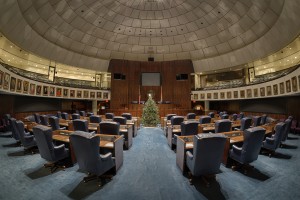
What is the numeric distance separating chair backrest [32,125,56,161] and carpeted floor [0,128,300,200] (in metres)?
0.49

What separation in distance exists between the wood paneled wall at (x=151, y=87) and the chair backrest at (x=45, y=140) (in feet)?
48.5

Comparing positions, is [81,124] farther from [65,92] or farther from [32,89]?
[65,92]

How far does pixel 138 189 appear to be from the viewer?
3.11m

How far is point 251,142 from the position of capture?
3.61 metres

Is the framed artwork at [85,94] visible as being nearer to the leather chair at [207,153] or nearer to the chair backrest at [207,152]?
the leather chair at [207,153]

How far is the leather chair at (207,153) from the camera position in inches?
118

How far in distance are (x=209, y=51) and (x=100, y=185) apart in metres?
17.8

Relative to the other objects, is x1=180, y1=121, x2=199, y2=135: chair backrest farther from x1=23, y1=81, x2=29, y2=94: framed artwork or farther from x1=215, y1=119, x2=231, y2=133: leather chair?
x1=23, y1=81, x2=29, y2=94: framed artwork

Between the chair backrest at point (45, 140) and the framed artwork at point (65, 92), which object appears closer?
the chair backrest at point (45, 140)

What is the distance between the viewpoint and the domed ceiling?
427 inches

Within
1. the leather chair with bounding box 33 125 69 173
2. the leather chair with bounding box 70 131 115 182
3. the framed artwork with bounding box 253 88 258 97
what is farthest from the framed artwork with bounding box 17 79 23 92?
the framed artwork with bounding box 253 88 258 97

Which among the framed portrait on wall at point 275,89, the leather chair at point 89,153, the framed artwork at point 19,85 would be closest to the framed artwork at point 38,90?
the framed artwork at point 19,85

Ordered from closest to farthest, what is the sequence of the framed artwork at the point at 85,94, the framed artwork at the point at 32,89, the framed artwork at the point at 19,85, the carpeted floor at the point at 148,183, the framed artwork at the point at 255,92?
the carpeted floor at the point at 148,183 → the framed artwork at the point at 19,85 → the framed artwork at the point at 32,89 → the framed artwork at the point at 255,92 → the framed artwork at the point at 85,94

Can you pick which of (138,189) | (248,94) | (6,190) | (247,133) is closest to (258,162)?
(247,133)
